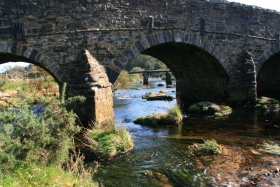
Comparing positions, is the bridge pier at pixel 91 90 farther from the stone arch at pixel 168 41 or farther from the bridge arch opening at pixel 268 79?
the bridge arch opening at pixel 268 79

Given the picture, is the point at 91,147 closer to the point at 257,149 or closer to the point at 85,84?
the point at 85,84

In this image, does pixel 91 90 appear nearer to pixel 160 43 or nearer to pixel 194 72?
pixel 160 43

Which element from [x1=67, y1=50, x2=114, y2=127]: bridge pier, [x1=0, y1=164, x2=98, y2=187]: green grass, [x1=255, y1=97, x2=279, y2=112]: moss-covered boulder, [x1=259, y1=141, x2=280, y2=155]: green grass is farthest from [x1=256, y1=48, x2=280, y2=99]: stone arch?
[x1=0, y1=164, x2=98, y2=187]: green grass

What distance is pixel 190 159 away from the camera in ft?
22.9

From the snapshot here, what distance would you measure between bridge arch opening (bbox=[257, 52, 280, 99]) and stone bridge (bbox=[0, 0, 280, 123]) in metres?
3.32

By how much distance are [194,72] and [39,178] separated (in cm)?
1417

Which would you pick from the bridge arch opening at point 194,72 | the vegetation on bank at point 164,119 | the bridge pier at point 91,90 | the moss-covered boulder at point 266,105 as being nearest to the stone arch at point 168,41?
the bridge arch opening at point 194,72

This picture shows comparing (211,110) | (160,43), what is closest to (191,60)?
(211,110)

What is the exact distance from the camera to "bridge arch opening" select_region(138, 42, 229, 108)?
14.3 metres

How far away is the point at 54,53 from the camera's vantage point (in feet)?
33.1

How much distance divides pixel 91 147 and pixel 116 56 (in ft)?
15.0

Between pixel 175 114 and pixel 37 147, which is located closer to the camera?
pixel 37 147

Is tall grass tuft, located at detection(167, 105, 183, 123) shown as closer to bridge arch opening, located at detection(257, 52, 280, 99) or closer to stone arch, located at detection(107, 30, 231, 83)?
stone arch, located at detection(107, 30, 231, 83)

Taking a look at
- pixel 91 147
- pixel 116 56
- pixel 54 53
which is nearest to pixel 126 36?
pixel 116 56
